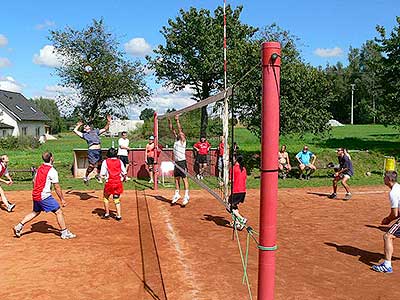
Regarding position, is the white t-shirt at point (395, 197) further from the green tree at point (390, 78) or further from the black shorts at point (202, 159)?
the green tree at point (390, 78)

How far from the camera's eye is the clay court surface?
586 cm

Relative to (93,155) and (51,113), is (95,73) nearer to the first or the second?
(93,155)

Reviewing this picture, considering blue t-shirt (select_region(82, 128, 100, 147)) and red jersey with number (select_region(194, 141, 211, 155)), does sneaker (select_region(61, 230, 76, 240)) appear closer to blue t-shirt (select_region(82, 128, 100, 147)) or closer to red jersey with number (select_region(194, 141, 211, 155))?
blue t-shirt (select_region(82, 128, 100, 147))

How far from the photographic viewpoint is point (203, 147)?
15.8 metres

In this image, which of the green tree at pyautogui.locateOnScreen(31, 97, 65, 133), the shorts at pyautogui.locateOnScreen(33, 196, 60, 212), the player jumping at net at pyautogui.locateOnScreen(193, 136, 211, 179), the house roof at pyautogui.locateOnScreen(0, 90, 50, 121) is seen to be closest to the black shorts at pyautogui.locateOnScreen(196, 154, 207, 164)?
the player jumping at net at pyautogui.locateOnScreen(193, 136, 211, 179)

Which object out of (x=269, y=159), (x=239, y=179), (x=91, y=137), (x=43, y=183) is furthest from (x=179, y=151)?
(x=269, y=159)

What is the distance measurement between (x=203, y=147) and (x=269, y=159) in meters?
12.6

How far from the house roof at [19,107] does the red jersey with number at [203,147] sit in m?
39.0

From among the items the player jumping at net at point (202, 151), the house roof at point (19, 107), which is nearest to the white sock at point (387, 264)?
the player jumping at net at point (202, 151)

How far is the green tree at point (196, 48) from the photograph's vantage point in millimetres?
34188

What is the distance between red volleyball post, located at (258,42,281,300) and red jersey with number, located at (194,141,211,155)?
1232cm

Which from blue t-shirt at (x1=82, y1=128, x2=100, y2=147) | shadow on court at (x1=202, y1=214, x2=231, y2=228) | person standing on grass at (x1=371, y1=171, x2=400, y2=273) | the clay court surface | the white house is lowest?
the clay court surface

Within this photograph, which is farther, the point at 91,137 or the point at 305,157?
the point at 305,157

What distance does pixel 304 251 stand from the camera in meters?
7.64
